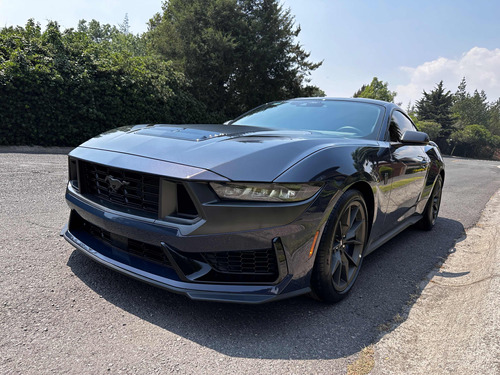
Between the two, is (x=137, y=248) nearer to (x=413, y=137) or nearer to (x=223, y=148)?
(x=223, y=148)

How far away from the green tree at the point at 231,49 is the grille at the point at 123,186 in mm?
19815

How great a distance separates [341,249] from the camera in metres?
2.52

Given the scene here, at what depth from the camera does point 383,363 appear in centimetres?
194

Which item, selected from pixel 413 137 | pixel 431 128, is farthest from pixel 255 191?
pixel 431 128

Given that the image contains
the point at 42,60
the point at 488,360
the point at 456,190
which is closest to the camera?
the point at 488,360

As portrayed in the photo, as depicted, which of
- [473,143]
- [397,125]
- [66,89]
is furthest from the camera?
[473,143]

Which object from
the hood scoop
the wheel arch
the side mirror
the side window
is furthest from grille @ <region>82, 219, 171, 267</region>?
the side mirror

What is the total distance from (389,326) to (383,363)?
434 mm

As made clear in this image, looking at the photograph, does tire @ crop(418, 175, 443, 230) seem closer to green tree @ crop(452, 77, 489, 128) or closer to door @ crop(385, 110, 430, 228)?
door @ crop(385, 110, 430, 228)

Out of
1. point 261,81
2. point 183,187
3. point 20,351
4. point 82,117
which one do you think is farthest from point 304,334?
point 261,81

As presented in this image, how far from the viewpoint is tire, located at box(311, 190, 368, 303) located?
7.53 feet

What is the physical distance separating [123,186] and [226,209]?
0.69 m

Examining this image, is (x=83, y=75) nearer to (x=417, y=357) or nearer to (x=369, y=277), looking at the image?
(x=369, y=277)

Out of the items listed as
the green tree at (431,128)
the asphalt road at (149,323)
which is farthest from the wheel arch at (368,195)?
the green tree at (431,128)
